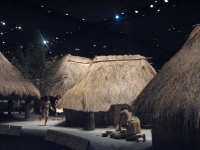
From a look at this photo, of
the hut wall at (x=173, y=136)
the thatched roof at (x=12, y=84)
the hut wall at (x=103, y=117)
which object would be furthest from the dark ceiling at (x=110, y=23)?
the hut wall at (x=173, y=136)

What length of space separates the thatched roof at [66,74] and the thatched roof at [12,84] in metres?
1.87

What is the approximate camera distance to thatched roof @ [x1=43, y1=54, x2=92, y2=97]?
13570 mm

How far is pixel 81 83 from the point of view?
36.2 feet

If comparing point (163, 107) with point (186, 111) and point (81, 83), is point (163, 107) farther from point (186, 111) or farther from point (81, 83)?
point (81, 83)

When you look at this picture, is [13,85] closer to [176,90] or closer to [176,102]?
[176,90]

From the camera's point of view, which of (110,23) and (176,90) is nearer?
(176,90)

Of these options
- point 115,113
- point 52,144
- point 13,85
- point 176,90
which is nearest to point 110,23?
point 115,113

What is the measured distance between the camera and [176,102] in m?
5.34

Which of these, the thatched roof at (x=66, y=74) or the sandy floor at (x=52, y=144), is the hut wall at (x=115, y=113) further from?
the thatched roof at (x=66, y=74)

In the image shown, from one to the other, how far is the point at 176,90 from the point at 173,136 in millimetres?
996

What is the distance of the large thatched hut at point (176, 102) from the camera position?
504cm

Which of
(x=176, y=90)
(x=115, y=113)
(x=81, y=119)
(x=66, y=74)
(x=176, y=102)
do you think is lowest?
(x=81, y=119)

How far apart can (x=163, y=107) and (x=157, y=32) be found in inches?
151

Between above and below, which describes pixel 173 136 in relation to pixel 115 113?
below
